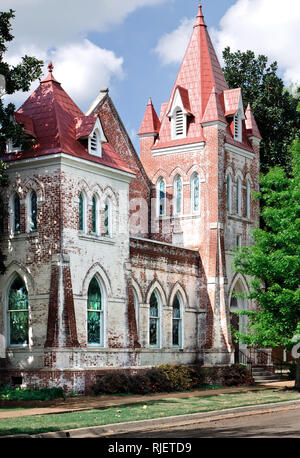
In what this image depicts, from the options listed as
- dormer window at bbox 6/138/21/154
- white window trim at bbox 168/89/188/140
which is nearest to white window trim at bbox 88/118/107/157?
dormer window at bbox 6/138/21/154

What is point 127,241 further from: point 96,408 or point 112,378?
point 96,408

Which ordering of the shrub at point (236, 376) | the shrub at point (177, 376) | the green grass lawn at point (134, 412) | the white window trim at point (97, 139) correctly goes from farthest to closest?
the shrub at point (236, 376), the shrub at point (177, 376), the white window trim at point (97, 139), the green grass lawn at point (134, 412)

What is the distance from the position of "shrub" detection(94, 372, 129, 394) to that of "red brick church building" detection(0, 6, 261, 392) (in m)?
0.39

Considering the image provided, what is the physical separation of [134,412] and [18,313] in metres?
8.83

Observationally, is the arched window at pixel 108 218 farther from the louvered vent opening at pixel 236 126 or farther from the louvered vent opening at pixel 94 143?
the louvered vent opening at pixel 236 126

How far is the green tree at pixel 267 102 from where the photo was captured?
4612cm

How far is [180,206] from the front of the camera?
37375 millimetres

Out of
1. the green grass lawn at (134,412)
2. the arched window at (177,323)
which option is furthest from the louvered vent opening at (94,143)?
the green grass lawn at (134,412)

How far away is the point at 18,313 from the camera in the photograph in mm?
28453

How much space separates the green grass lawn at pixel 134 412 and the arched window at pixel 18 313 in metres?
5.95

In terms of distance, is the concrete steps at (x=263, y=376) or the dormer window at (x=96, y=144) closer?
the dormer window at (x=96, y=144)

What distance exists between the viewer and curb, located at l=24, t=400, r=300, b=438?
17109 mm

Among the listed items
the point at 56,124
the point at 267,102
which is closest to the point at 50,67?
the point at 56,124
